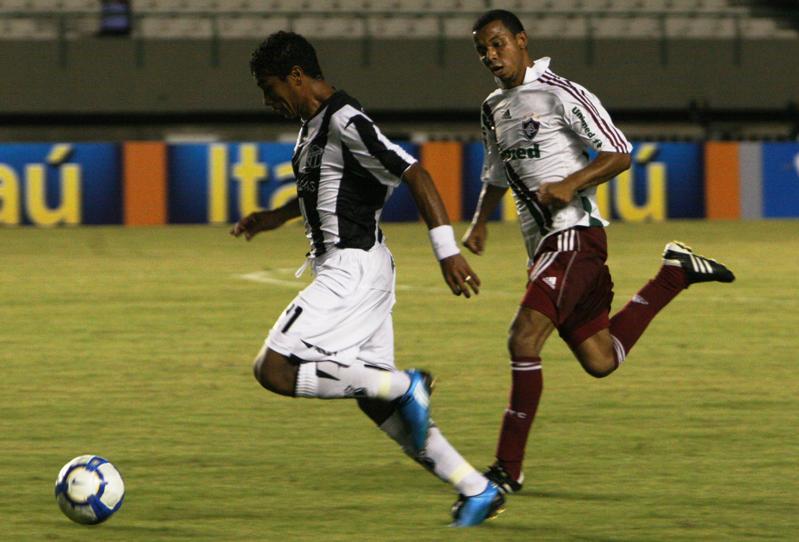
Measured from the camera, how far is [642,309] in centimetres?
710

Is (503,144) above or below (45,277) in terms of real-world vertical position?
above

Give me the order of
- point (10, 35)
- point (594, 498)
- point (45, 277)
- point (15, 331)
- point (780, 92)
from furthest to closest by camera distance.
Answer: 1. point (780, 92)
2. point (10, 35)
3. point (45, 277)
4. point (15, 331)
5. point (594, 498)

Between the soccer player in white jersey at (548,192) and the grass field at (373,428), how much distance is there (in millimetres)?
510

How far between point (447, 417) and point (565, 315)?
70.4 inches

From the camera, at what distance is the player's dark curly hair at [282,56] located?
540 cm

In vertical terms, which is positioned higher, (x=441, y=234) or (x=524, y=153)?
(x=524, y=153)

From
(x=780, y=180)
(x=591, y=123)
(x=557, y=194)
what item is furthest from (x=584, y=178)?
(x=780, y=180)

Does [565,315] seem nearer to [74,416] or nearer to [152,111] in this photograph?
[74,416]

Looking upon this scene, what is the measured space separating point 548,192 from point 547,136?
41cm

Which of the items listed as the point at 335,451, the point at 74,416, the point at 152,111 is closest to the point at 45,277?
the point at 74,416

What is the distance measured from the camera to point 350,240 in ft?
18.2

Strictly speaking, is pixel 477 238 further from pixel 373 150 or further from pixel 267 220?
pixel 373 150

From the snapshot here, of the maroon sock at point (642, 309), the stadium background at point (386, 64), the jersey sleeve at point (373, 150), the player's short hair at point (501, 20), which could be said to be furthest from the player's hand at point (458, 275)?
the stadium background at point (386, 64)

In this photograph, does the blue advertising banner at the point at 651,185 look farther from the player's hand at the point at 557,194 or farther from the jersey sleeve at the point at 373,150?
the jersey sleeve at the point at 373,150
